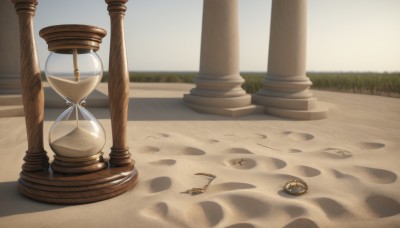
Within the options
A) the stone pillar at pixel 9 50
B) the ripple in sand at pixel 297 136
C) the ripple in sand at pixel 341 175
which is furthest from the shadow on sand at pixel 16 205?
the stone pillar at pixel 9 50

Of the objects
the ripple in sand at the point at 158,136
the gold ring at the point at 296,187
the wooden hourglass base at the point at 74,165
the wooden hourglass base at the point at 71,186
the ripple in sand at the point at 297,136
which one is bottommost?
the ripple in sand at the point at 297,136

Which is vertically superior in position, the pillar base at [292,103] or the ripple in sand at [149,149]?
the pillar base at [292,103]

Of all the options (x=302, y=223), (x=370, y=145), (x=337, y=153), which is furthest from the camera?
(x=370, y=145)

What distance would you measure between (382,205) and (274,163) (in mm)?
1313

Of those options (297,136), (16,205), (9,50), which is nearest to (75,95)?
(16,205)

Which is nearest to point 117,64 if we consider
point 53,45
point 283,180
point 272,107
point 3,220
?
point 53,45

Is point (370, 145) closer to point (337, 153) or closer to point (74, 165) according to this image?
point (337, 153)

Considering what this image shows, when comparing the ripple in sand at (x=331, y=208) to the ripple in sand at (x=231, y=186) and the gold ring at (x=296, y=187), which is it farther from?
the ripple in sand at (x=231, y=186)

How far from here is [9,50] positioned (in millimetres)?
7930

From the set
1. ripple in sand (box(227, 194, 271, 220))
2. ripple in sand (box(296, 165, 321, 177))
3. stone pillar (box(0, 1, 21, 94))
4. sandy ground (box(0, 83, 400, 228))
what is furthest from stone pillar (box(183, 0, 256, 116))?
ripple in sand (box(227, 194, 271, 220))

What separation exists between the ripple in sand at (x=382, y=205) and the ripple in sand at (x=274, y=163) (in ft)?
3.55

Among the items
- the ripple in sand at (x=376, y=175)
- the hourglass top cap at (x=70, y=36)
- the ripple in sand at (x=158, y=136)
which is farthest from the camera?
the ripple in sand at (x=158, y=136)

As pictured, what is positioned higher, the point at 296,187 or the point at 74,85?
the point at 74,85

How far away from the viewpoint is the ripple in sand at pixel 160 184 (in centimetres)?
299
